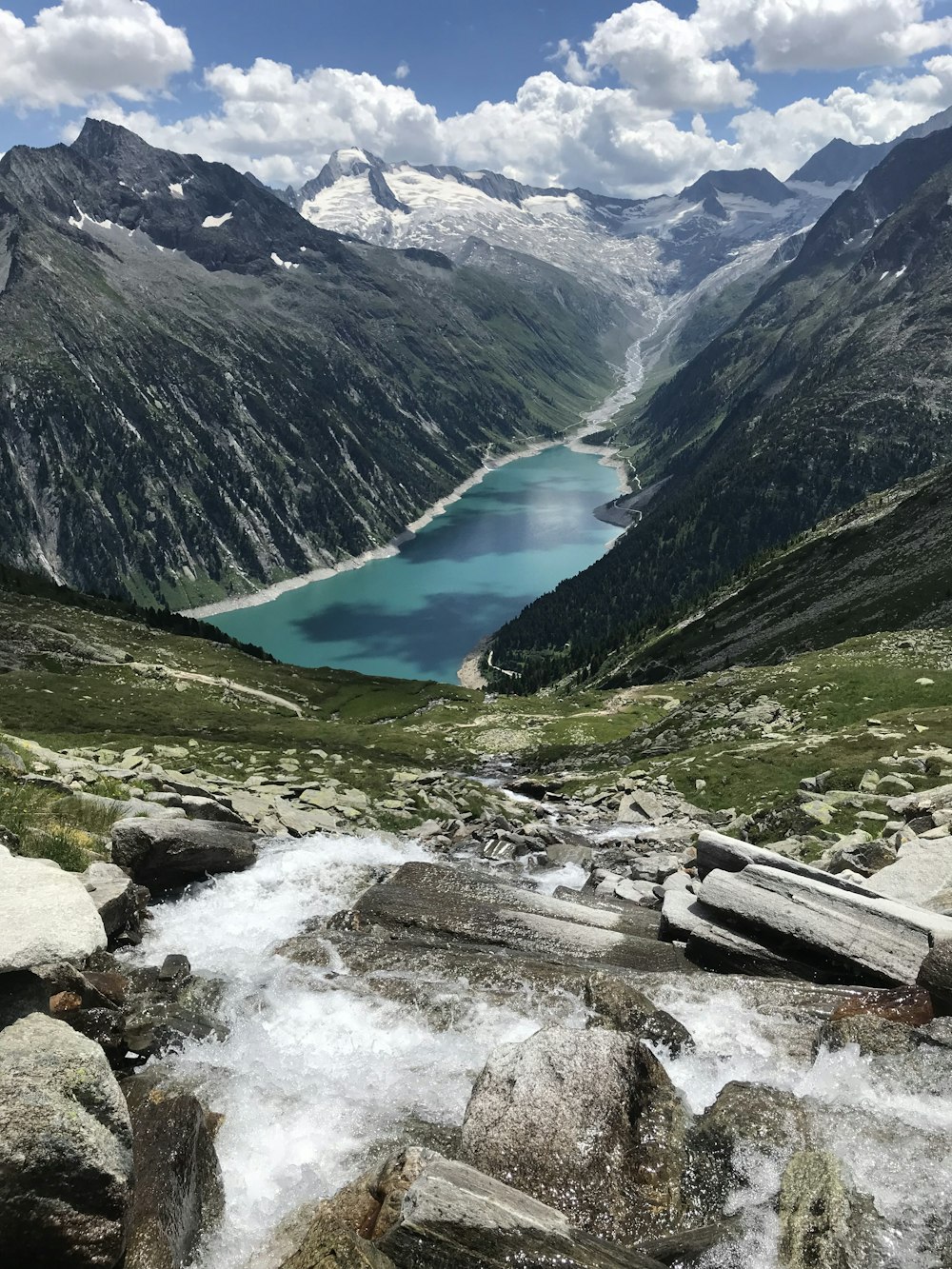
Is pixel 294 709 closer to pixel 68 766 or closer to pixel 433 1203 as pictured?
pixel 68 766

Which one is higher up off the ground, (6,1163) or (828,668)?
(6,1163)

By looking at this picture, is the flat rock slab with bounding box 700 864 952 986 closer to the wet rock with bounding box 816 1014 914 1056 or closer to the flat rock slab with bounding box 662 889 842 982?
the flat rock slab with bounding box 662 889 842 982

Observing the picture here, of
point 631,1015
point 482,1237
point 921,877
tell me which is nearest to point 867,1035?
point 631,1015

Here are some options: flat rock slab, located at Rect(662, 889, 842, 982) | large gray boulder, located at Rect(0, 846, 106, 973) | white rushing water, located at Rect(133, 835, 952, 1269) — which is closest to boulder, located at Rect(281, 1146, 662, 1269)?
white rushing water, located at Rect(133, 835, 952, 1269)

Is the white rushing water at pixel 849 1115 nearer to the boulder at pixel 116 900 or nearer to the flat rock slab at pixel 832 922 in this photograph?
the flat rock slab at pixel 832 922

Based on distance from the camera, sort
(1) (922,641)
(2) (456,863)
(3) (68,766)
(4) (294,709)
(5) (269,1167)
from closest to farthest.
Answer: (5) (269,1167) < (2) (456,863) < (3) (68,766) < (1) (922,641) < (4) (294,709)

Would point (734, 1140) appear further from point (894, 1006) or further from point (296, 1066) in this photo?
point (296, 1066)

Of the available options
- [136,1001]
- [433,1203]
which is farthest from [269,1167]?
[136,1001]

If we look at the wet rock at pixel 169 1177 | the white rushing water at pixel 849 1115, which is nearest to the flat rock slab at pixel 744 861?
the white rushing water at pixel 849 1115
